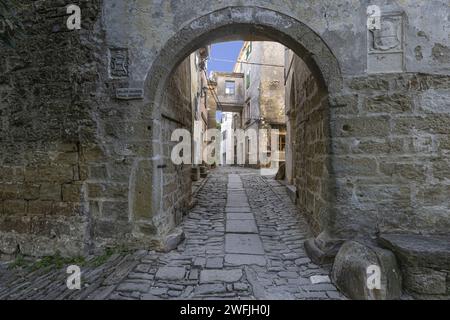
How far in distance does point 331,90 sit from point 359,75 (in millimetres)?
306

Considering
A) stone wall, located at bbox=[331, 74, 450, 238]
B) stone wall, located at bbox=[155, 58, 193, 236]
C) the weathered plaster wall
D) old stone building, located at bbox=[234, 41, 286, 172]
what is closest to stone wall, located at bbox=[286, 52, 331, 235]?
stone wall, located at bbox=[331, 74, 450, 238]

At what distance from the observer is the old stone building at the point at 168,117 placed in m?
2.54

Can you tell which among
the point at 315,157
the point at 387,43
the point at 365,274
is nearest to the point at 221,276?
the point at 365,274

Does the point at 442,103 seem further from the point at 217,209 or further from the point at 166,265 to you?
the point at 217,209

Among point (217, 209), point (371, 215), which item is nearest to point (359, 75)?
point (371, 215)

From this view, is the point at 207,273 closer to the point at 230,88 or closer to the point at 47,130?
the point at 47,130

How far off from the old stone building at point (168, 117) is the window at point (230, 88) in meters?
19.3

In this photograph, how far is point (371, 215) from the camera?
8.43 feet

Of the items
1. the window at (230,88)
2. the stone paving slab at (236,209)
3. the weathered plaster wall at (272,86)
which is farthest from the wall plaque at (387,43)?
the window at (230,88)

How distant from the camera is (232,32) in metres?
2.99

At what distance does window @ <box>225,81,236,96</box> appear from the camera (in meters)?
22.0

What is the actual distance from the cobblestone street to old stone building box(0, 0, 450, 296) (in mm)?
254

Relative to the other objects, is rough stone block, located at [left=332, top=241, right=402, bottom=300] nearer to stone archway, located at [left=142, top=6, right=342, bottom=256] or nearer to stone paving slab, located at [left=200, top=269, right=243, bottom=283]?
stone archway, located at [left=142, top=6, right=342, bottom=256]
